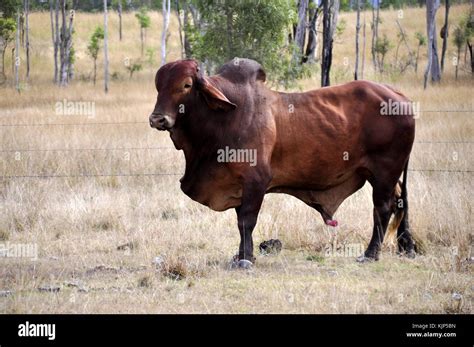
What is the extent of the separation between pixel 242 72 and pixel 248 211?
1.43m

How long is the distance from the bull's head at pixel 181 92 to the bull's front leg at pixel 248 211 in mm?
818

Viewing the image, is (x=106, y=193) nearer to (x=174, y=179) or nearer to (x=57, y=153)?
(x=174, y=179)

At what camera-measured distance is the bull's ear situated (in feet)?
25.9

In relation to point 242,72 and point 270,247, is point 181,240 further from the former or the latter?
point 242,72

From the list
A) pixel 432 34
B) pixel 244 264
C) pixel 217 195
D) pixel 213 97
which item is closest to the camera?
pixel 213 97

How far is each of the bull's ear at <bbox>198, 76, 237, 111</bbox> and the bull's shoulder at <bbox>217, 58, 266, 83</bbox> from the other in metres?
0.35

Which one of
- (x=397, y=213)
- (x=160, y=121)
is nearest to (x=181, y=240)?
(x=160, y=121)

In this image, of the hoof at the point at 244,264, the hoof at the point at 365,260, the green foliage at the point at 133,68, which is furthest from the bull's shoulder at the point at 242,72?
the green foliage at the point at 133,68

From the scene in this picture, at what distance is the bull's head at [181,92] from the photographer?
25.3 ft

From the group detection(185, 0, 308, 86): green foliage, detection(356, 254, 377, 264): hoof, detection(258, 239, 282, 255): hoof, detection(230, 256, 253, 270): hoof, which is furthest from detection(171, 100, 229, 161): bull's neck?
detection(185, 0, 308, 86): green foliage

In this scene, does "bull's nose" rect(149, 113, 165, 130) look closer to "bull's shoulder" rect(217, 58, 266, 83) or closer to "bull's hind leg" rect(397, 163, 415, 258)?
"bull's shoulder" rect(217, 58, 266, 83)

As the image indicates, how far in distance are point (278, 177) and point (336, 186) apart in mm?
721

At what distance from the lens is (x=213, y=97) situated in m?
7.96
